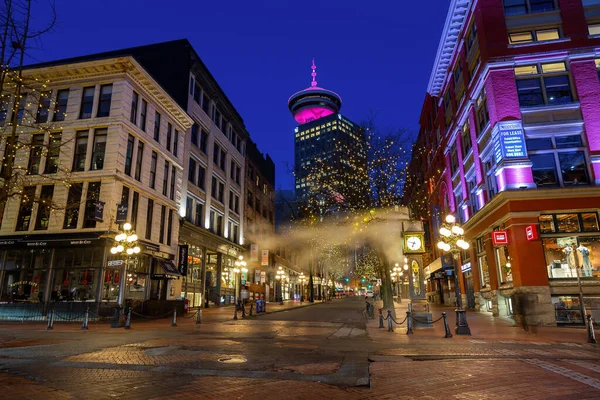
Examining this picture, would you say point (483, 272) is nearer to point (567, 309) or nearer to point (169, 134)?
point (567, 309)

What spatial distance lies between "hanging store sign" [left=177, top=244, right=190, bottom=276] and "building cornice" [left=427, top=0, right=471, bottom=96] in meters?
23.3

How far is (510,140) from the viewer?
20000 millimetres

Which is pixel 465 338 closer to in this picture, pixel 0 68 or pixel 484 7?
pixel 0 68

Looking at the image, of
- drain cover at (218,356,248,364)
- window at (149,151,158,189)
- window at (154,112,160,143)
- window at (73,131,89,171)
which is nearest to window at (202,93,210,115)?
window at (154,112,160,143)

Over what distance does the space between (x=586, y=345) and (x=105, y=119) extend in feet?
79.8

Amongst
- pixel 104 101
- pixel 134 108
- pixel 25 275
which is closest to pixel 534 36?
pixel 134 108

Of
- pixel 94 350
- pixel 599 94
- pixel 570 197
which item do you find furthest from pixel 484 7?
pixel 94 350

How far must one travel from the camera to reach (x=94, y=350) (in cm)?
941

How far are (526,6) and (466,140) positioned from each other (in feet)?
28.7

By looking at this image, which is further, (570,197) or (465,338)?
(570,197)

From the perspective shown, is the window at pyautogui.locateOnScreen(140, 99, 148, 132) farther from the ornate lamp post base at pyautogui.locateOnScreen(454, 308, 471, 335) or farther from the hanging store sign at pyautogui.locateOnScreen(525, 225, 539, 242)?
the hanging store sign at pyautogui.locateOnScreen(525, 225, 539, 242)

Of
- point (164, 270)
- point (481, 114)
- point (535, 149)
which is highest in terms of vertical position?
point (481, 114)

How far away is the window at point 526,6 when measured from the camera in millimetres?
21891

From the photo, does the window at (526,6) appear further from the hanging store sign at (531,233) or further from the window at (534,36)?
the hanging store sign at (531,233)
